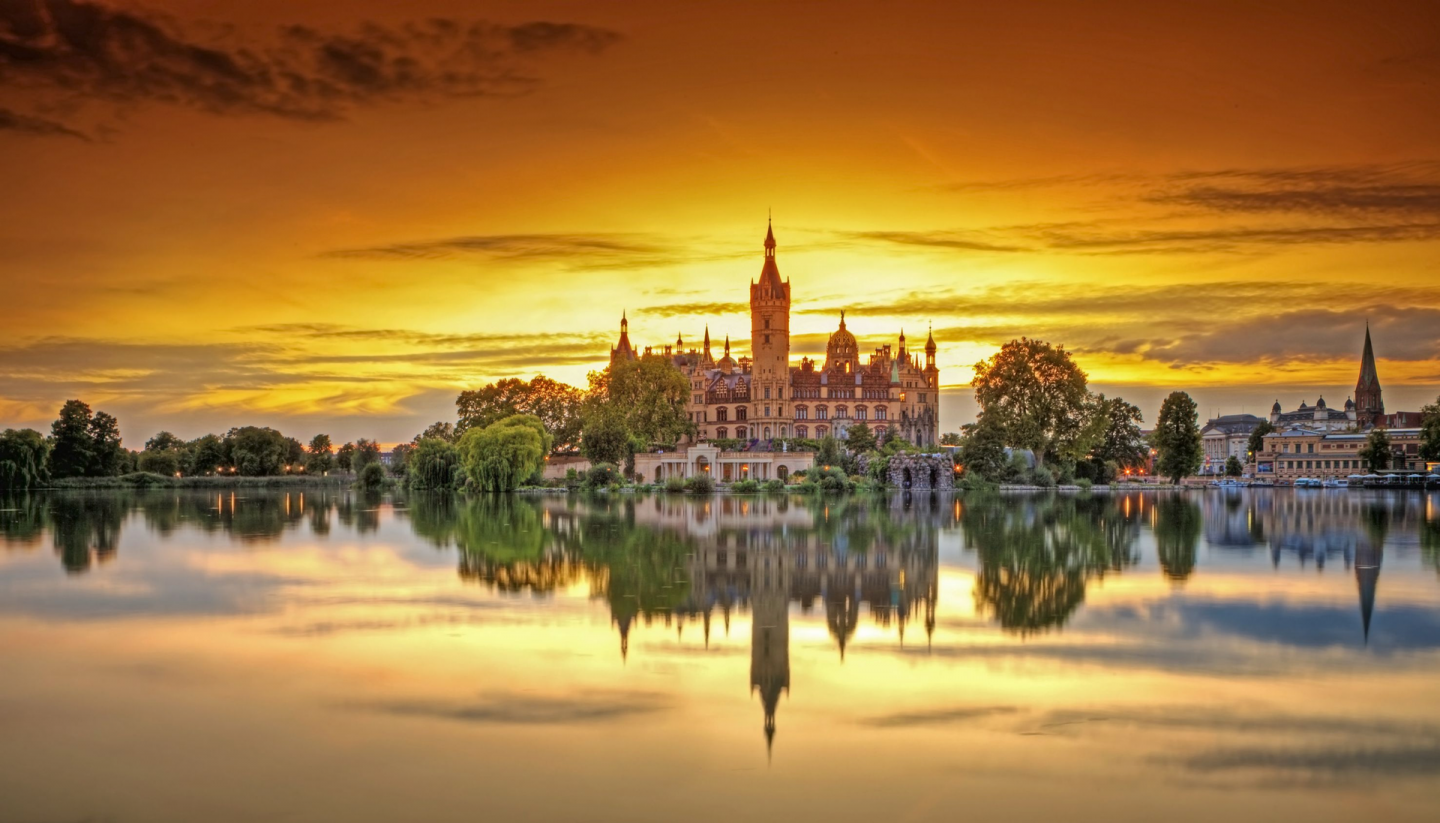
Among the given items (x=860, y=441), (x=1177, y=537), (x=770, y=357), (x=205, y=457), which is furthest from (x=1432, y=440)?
(x=205, y=457)

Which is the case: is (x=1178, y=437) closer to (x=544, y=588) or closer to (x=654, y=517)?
(x=654, y=517)

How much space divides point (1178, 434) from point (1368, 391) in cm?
7299

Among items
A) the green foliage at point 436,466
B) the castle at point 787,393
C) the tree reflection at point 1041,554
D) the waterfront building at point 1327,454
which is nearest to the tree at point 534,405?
the castle at point 787,393

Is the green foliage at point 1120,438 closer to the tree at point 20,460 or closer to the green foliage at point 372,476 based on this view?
the green foliage at point 372,476

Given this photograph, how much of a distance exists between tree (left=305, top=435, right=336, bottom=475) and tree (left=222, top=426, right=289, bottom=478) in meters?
12.1

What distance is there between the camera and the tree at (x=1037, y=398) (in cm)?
7662

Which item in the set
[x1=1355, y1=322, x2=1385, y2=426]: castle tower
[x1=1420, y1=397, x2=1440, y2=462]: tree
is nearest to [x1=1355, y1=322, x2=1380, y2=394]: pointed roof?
[x1=1355, y1=322, x2=1385, y2=426]: castle tower

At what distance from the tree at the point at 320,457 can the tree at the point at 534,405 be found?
1035 inches

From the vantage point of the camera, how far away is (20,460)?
75.7m

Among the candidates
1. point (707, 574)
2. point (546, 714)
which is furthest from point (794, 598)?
point (546, 714)

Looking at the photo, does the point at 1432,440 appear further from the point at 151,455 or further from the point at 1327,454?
the point at 151,455

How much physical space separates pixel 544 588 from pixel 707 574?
3.56 metres

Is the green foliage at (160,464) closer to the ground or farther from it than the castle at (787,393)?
closer to the ground

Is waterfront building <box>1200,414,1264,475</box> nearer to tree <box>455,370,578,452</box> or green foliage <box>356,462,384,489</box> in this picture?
tree <box>455,370,578,452</box>
